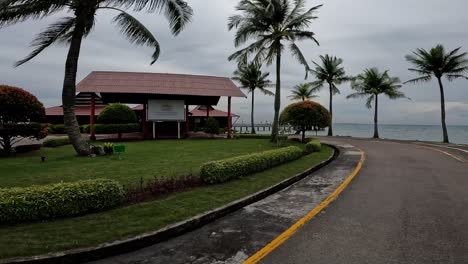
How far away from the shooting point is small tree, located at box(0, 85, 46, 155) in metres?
15.4

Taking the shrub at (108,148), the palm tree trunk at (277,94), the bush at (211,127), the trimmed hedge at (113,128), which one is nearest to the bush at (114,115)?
the trimmed hedge at (113,128)

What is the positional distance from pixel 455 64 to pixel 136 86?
28695 mm

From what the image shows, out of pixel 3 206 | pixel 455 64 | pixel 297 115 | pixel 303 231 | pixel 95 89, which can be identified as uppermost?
pixel 455 64

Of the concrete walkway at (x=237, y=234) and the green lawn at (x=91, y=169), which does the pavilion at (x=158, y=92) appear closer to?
the green lawn at (x=91, y=169)

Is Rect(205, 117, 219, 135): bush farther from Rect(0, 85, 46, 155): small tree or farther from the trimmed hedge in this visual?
Rect(0, 85, 46, 155): small tree

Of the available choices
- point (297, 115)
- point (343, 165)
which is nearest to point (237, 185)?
point (343, 165)

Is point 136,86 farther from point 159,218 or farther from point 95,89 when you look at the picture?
point 159,218

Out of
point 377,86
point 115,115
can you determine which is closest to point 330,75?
point 377,86

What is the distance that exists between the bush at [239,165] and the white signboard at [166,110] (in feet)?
55.2

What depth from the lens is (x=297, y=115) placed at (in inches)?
993

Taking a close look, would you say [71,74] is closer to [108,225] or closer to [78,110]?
[108,225]

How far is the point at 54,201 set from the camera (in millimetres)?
6082

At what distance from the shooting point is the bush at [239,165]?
370 inches

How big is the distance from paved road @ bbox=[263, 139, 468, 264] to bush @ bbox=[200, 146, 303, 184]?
307 cm
